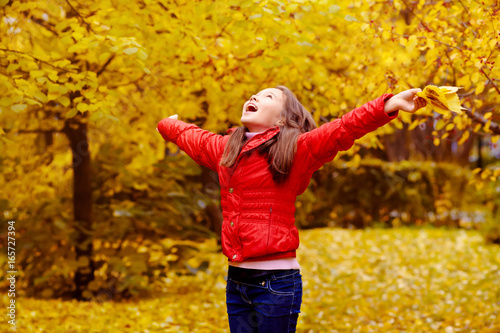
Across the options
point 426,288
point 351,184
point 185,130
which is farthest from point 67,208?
point 351,184

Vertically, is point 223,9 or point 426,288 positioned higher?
point 223,9

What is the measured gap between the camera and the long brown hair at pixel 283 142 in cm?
229

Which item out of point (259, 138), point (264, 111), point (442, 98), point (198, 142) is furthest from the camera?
point (198, 142)

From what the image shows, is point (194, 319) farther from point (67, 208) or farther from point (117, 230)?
point (67, 208)

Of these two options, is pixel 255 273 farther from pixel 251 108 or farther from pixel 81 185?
pixel 81 185

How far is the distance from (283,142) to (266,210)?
30 centimetres

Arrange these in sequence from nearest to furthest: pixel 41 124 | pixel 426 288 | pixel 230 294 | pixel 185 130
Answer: pixel 230 294 < pixel 185 130 < pixel 41 124 < pixel 426 288

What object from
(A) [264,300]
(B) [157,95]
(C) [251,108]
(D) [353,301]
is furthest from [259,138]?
(D) [353,301]

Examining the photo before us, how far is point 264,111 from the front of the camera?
247 cm

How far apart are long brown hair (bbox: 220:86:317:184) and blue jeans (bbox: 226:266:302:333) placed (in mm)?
415

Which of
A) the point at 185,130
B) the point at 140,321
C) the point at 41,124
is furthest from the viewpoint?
the point at 41,124

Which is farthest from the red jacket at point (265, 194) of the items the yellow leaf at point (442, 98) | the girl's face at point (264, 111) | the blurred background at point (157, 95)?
the blurred background at point (157, 95)

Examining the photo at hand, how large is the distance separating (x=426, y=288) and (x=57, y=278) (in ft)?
14.9

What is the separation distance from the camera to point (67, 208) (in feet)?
19.1
